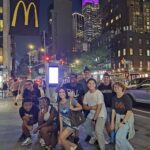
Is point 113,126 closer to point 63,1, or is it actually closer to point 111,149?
point 111,149

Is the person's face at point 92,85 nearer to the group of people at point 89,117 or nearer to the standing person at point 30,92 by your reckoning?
the group of people at point 89,117

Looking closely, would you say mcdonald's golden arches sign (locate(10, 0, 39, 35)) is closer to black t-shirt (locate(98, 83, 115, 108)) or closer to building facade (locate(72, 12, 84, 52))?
black t-shirt (locate(98, 83, 115, 108))

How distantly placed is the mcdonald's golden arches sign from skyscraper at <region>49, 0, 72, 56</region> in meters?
116

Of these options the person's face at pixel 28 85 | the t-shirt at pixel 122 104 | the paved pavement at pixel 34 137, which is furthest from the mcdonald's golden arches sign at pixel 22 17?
the t-shirt at pixel 122 104

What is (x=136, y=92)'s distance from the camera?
758 inches

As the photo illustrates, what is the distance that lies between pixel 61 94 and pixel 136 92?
39.6 feet

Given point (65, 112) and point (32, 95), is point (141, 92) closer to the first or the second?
point (32, 95)

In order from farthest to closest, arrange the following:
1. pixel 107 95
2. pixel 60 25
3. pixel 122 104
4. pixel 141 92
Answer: pixel 60 25, pixel 141 92, pixel 107 95, pixel 122 104

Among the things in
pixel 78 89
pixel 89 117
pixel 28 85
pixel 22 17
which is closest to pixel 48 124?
pixel 89 117

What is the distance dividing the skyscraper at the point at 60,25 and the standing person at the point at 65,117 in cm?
11785

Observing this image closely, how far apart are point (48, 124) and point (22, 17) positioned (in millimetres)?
2932

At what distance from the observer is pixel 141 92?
62.2 feet

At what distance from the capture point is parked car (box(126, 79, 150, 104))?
61.4 feet

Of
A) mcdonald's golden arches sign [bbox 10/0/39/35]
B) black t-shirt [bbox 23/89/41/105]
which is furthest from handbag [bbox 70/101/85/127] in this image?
mcdonald's golden arches sign [bbox 10/0/39/35]
